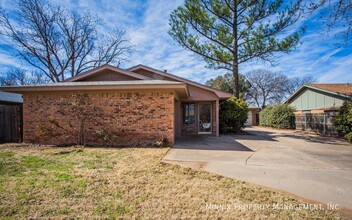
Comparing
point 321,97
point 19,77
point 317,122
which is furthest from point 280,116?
point 19,77

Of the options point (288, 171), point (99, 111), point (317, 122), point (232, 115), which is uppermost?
point (99, 111)

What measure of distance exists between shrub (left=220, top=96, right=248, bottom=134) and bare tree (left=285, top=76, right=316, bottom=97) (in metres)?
35.0

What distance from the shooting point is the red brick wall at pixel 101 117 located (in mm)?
8555

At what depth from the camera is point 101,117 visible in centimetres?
877

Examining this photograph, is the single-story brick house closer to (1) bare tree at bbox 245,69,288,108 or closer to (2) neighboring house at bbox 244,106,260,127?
(2) neighboring house at bbox 244,106,260,127

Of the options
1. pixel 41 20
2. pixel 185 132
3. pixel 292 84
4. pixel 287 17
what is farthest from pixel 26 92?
pixel 292 84

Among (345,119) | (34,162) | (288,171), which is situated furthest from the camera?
(345,119)

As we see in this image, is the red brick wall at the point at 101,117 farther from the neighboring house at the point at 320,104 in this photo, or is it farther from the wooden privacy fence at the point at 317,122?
the neighboring house at the point at 320,104

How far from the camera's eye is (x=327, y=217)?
283cm

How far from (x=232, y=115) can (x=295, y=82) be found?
3955cm

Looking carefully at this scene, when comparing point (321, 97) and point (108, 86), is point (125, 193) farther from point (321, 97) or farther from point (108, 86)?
point (321, 97)

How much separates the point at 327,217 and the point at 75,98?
31.6 ft

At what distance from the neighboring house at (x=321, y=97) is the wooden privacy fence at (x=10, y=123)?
852 inches

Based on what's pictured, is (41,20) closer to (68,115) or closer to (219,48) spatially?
(68,115)
